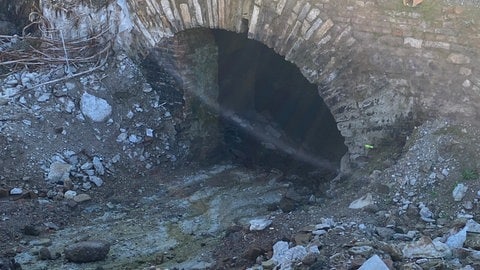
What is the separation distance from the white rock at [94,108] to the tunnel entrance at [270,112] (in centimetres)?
126

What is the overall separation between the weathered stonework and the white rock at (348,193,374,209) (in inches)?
28.0

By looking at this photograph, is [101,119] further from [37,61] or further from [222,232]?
[222,232]

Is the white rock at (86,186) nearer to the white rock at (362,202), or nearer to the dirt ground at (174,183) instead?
the dirt ground at (174,183)

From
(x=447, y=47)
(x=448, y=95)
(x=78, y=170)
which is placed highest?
(x=447, y=47)

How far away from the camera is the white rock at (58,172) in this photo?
6688 mm

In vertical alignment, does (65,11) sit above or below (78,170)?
above

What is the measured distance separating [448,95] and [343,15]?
109cm

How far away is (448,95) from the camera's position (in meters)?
5.82

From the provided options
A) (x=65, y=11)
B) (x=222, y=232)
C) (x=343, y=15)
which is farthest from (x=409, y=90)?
(x=65, y=11)

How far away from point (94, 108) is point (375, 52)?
2.92 meters

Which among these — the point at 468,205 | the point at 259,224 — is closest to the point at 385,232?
the point at 468,205

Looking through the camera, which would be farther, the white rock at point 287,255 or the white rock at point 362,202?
the white rock at point 362,202

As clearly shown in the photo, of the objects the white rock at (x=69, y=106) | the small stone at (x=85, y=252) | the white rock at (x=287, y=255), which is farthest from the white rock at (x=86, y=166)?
the white rock at (x=287, y=255)

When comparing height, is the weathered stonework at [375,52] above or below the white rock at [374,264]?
above
